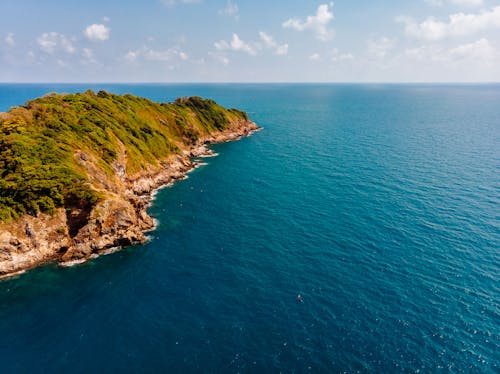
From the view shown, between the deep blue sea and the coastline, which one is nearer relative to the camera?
the deep blue sea

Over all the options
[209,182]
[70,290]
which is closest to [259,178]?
[209,182]

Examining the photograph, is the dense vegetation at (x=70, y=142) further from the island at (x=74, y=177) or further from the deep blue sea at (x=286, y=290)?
the deep blue sea at (x=286, y=290)

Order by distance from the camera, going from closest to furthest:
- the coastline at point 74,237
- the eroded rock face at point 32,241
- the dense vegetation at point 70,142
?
the eroded rock face at point 32,241 < the coastline at point 74,237 < the dense vegetation at point 70,142

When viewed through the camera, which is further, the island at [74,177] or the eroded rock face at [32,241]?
the island at [74,177]

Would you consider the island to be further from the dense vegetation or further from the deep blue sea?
the deep blue sea

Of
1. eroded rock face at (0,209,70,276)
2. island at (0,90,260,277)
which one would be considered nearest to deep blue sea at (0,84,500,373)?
eroded rock face at (0,209,70,276)

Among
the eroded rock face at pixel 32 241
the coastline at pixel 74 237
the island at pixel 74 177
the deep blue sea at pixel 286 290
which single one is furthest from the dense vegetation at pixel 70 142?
the deep blue sea at pixel 286 290
